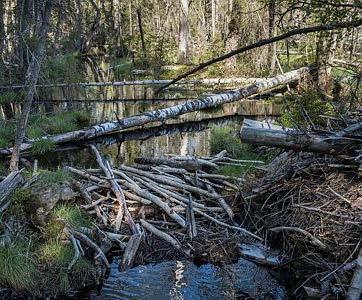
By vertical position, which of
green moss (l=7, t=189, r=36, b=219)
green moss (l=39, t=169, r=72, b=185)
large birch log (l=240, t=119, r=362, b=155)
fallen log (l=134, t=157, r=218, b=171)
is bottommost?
fallen log (l=134, t=157, r=218, b=171)

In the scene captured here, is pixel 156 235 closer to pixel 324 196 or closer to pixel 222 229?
pixel 222 229

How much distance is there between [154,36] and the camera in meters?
32.5

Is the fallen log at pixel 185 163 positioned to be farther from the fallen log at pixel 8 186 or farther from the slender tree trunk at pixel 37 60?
the fallen log at pixel 8 186

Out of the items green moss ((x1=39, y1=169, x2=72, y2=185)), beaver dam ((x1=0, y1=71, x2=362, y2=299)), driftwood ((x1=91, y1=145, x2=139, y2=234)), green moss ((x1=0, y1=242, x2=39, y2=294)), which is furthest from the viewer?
driftwood ((x1=91, y1=145, x2=139, y2=234))

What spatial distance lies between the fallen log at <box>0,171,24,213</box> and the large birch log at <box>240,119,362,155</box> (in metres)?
3.23

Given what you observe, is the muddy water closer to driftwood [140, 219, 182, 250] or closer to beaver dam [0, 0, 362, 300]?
beaver dam [0, 0, 362, 300]

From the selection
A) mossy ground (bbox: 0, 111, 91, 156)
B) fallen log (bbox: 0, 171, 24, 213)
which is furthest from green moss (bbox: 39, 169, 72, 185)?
mossy ground (bbox: 0, 111, 91, 156)

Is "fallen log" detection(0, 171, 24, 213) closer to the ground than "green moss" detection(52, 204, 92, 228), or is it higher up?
higher up

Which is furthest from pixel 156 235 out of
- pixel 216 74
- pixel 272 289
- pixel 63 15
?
pixel 216 74

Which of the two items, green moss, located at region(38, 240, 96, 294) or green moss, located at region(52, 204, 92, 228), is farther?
green moss, located at region(52, 204, 92, 228)

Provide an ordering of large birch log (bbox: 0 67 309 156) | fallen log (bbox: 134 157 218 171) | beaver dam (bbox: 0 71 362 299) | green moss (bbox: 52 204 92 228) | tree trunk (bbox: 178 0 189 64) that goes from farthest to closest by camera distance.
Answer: tree trunk (bbox: 178 0 189 64) < large birch log (bbox: 0 67 309 156) < fallen log (bbox: 134 157 218 171) < green moss (bbox: 52 204 92 228) < beaver dam (bbox: 0 71 362 299)

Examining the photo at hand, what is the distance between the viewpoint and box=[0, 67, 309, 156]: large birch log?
1099 cm

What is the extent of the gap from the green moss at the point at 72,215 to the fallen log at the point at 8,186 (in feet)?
2.04

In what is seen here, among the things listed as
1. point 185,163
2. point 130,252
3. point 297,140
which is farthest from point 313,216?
point 185,163
